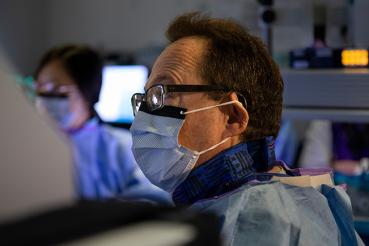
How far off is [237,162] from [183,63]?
283mm

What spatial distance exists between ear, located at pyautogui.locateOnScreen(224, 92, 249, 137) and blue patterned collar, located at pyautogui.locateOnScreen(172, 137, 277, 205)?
0.04m

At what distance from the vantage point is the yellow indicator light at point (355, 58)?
1.60 m

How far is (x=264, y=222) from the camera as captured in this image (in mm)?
1061

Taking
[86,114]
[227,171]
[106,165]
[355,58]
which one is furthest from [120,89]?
[227,171]

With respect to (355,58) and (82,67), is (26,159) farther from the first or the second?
(82,67)

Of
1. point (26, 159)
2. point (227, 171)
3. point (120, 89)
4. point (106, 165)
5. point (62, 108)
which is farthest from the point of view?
point (120, 89)

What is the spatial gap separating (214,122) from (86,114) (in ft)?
5.22

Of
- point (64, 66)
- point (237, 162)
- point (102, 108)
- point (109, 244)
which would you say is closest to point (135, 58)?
point (102, 108)

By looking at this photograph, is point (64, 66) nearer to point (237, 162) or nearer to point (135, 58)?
point (135, 58)

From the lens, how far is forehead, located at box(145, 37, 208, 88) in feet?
4.25

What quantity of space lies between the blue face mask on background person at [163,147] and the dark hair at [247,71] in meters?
0.06

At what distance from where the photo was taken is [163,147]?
4.31 ft

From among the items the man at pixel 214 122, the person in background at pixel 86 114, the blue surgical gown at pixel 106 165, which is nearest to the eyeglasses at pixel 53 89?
the person in background at pixel 86 114

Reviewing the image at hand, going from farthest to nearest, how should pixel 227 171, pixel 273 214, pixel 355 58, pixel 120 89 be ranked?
pixel 120 89
pixel 355 58
pixel 227 171
pixel 273 214
